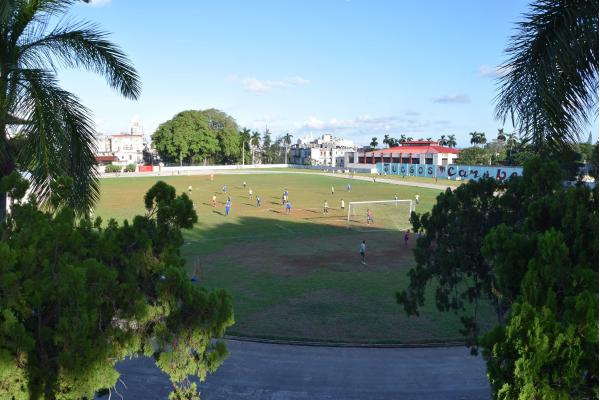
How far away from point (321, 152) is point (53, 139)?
518ft

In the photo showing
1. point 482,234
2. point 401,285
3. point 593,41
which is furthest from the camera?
point 401,285

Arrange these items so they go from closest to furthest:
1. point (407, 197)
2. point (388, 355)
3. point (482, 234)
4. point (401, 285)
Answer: point (482, 234) < point (388, 355) < point (401, 285) < point (407, 197)

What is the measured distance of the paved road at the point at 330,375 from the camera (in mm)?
13656

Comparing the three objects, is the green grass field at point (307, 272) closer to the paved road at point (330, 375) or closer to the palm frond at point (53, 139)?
the paved road at point (330, 375)

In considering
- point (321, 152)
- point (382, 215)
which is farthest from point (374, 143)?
point (382, 215)

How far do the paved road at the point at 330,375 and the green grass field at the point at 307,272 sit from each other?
1.02 metres

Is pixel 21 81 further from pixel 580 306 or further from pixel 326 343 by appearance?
pixel 326 343

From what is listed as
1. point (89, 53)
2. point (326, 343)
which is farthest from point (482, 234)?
point (89, 53)

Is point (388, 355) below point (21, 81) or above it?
below

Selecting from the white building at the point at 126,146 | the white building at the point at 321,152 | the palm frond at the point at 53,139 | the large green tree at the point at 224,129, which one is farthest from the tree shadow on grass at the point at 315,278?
the white building at the point at 321,152

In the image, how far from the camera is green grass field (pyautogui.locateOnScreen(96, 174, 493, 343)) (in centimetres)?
1808

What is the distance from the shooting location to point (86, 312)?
6402mm

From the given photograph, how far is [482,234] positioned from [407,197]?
47.3 m

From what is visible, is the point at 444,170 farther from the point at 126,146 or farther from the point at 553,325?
the point at 126,146
